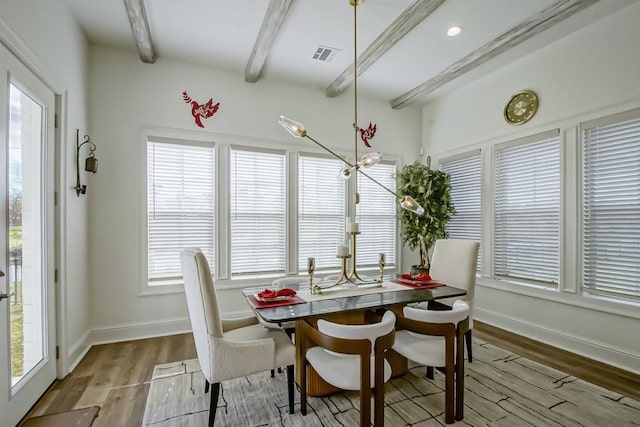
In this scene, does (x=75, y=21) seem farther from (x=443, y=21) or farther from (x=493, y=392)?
(x=493, y=392)

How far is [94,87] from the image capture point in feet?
10.9

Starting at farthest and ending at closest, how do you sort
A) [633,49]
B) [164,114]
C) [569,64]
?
1. [164,114]
2. [569,64]
3. [633,49]

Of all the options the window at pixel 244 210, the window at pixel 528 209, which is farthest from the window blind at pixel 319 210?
the window at pixel 528 209

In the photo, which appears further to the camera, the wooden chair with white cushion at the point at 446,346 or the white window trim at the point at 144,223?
the white window trim at the point at 144,223

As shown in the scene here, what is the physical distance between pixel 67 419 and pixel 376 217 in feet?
13.5

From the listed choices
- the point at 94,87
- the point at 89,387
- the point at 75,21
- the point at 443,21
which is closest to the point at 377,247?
the point at 443,21

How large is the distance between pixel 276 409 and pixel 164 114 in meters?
3.30

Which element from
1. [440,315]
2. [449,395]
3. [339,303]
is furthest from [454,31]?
[449,395]

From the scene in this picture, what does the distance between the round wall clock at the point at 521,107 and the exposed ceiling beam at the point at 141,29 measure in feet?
13.3

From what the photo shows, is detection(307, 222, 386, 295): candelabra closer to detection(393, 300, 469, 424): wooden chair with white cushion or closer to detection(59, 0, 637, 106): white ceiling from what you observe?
detection(393, 300, 469, 424): wooden chair with white cushion

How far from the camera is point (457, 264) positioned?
298 centimetres

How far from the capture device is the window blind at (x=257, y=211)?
156 inches

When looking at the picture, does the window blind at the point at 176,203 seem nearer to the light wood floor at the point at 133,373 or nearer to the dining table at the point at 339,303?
the light wood floor at the point at 133,373

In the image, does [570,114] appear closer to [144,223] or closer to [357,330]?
[357,330]
